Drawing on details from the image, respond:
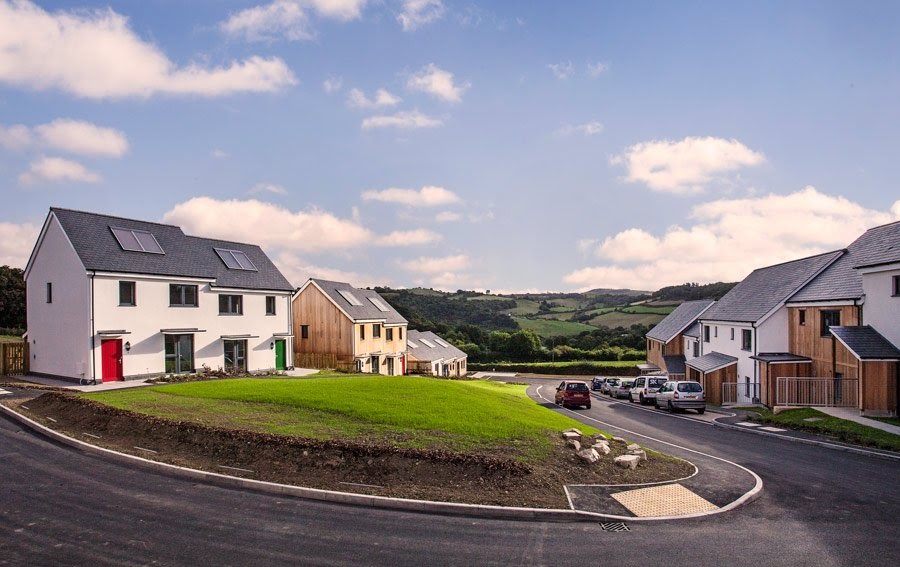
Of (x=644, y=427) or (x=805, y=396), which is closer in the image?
(x=644, y=427)

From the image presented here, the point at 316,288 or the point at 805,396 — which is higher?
the point at 316,288

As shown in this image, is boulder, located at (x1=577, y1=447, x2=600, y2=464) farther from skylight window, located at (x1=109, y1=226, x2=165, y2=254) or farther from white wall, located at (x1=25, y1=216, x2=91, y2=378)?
skylight window, located at (x1=109, y1=226, x2=165, y2=254)

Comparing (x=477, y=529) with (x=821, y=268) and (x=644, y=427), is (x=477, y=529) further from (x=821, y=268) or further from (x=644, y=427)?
(x=821, y=268)

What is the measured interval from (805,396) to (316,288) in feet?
116

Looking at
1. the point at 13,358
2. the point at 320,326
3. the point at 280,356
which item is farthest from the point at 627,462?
the point at 320,326

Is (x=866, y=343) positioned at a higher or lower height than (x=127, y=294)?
Answer: lower

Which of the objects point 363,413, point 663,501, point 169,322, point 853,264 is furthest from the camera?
point 169,322

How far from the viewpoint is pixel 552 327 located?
117 m

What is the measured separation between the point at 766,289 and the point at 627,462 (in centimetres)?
3062

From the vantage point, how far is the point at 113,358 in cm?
2842

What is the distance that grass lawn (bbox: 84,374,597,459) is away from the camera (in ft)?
47.3

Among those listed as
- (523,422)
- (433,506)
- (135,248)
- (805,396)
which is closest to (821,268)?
(805,396)

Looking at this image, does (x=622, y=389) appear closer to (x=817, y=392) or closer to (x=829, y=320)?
(x=817, y=392)

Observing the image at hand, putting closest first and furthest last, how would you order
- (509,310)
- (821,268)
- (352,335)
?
(821,268) → (352,335) → (509,310)
